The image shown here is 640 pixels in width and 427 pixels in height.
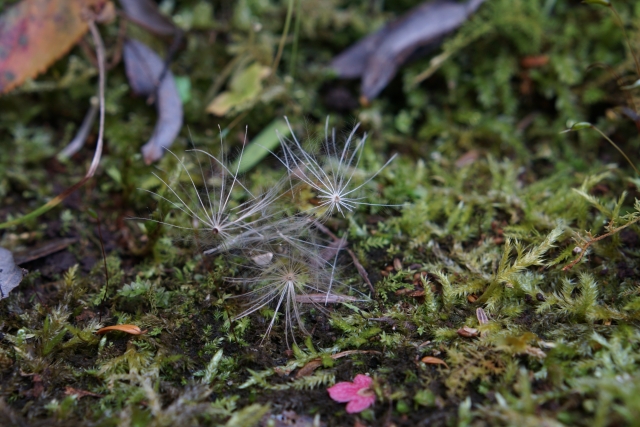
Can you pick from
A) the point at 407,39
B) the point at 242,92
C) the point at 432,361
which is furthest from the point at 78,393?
the point at 407,39

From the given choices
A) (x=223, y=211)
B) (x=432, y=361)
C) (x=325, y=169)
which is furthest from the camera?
(x=325, y=169)

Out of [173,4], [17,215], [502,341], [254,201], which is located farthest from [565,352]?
[173,4]

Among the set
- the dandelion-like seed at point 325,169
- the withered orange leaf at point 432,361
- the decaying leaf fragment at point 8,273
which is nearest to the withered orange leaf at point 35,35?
the decaying leaf fragment at point 8,273

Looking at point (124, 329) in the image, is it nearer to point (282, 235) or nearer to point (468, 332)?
point (282, 235)

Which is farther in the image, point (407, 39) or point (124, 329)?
point (407, 39)

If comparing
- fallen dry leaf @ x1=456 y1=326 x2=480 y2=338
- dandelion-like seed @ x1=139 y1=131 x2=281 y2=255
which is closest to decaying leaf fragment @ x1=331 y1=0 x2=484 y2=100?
dandelion-like seed @ x1=139 y1=131 x2=281 y2=255

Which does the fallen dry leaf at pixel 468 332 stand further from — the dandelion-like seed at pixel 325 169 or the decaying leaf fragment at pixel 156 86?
the decaying leaf fragment at pixel 156 86

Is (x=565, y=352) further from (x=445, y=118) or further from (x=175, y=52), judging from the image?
(x=175, y=52)
